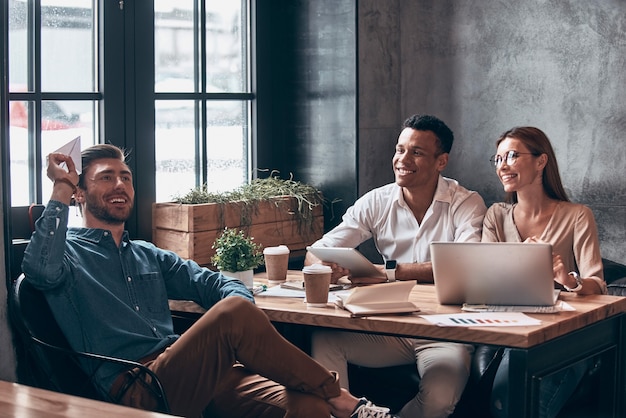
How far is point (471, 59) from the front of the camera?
17.2 ft

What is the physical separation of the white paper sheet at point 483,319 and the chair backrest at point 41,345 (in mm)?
1160

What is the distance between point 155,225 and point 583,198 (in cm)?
209

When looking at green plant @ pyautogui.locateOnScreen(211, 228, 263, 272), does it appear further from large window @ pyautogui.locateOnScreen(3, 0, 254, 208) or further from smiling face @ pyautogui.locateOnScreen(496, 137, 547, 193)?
smiling face @ pyautogui.locateOnScreen(496, 137, 547, 193)

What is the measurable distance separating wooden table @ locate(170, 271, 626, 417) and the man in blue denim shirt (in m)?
0.18

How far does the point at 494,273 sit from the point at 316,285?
2.08 ft

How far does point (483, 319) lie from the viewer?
330 cm

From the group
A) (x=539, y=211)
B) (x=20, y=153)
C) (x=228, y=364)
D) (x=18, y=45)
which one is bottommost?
(x=228, y=364)

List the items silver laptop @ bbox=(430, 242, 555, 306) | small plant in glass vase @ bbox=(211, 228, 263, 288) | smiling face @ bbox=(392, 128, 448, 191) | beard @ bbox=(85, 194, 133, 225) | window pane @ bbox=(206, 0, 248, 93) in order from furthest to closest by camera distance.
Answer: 1. window pane @ bbox=(206, 0, 248, 93)
2. smiling face @ bbox=(392, 128, 448, 191)
3. small plant in glass vase @ bbox=(211, 228, 263, 288)
4. beard @ bbox=(85, 194, 133, 225)
5. silver laptop @ bbox=(430, 242, 555, 306)

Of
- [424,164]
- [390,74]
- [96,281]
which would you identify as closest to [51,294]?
[96,281]

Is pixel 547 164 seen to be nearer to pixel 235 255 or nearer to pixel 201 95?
pixel 235 255

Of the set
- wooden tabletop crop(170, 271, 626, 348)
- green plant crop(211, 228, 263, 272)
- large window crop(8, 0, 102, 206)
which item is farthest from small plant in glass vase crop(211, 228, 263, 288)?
large window crop(8, 0, 102, 206)

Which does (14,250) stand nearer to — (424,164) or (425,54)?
(424,164)

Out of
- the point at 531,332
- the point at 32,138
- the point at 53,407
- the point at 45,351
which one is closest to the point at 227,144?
the point at 32,138

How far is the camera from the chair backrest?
324cm
